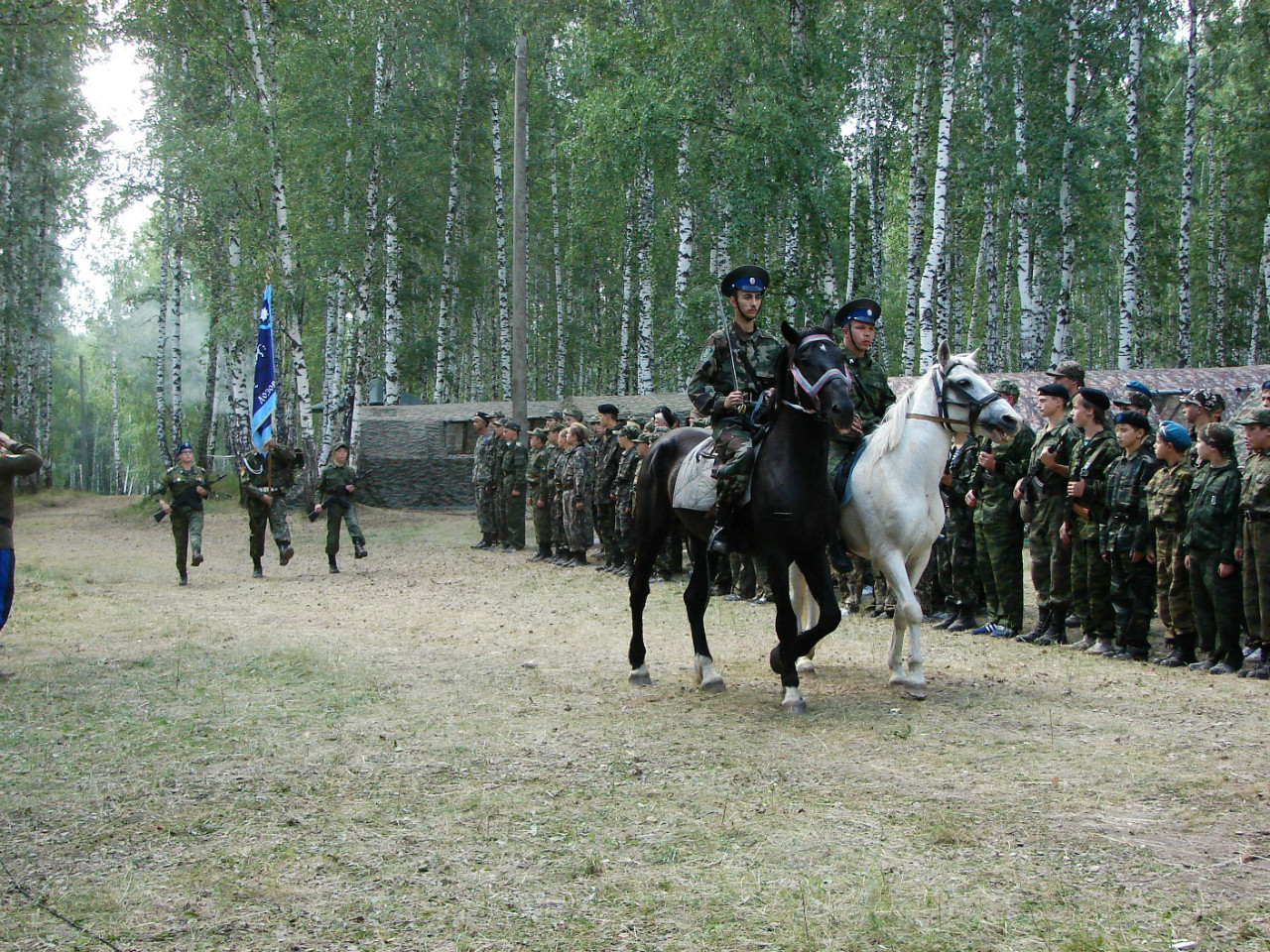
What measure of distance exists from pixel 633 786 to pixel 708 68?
20.0 metres

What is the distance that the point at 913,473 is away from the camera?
750 centimetres

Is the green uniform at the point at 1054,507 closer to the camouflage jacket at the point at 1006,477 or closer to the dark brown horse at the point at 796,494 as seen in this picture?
the camouflage jacket at the point at 1006,477

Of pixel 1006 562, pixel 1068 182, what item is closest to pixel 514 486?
pixel 1006 562

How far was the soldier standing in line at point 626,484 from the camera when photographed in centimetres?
1502

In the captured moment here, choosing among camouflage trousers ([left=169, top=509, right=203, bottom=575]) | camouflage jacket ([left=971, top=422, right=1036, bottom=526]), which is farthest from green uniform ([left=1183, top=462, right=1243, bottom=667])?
camouflage trousers ([left=169, top=509, right=203, bottom=575])

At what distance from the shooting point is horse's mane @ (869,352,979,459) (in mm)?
7543

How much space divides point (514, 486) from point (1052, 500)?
11.7 meters

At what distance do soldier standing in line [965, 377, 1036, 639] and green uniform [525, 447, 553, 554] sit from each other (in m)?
9.12

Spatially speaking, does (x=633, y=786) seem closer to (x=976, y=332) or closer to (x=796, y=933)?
(x=796, y=933)

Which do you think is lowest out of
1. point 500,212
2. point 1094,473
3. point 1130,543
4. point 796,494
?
point 1130,543

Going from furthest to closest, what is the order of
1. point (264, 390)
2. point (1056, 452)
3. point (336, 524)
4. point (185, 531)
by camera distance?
point (264, 390)
point (336, 524)
point (185, 531)
point (1056, 452)

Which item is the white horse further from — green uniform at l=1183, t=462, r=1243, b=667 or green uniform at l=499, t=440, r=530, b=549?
green uniform at l=499, t=440, r=530, b=549

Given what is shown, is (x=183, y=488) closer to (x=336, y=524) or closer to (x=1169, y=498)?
(x=336, y=524)

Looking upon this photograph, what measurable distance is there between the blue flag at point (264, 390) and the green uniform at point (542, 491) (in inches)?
173
